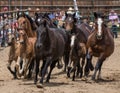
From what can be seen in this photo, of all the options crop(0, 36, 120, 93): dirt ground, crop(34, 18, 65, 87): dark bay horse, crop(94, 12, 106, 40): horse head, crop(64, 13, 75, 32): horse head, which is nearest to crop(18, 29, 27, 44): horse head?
crop(34, 18, 65, 87): dark bay horse

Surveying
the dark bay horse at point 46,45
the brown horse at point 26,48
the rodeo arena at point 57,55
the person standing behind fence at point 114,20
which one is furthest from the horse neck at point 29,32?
the person standing behind fence at point 114,20

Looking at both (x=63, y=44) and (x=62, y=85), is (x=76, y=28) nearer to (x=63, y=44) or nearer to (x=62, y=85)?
(x=63, y=44)

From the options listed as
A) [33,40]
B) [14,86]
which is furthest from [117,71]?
[14,86]

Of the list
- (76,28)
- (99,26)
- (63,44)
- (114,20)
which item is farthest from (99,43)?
(114,20)

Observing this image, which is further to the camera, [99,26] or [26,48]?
[99,26]

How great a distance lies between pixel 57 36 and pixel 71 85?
4.68ft

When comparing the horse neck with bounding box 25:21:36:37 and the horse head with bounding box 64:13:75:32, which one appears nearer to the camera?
the horse neck with bounding box 25:21:36:37

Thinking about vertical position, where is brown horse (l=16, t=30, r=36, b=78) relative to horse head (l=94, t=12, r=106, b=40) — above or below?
below

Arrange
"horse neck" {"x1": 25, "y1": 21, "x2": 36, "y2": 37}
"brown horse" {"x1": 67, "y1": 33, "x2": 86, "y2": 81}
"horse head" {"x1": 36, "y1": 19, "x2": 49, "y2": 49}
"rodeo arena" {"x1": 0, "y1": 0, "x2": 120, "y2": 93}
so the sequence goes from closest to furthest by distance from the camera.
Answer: "horse head" {"x1": 36, "y1": 19, "x2": 49, "y2": 49} < "rodeo arena" {"x1": 0, "y1": 0, "x2": 120, "y2": 93} < "horse neck" {"x1": 25, "y1": 21, "x2": 36, "y2": 37} < "brown horse" {"x1": 67, "y1": 33, "x2": 86, "y2": 81}

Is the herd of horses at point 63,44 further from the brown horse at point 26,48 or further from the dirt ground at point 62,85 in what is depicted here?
the dirt ground at point 62,85

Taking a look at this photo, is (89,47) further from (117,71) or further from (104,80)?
(117,71)

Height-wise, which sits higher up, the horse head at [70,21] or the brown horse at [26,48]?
the horse head at [70,21]

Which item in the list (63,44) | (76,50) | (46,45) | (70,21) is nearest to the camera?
(46,45)

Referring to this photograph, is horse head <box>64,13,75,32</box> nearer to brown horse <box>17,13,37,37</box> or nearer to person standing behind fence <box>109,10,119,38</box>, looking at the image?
brown horse <box>17,13,37,37</box>
